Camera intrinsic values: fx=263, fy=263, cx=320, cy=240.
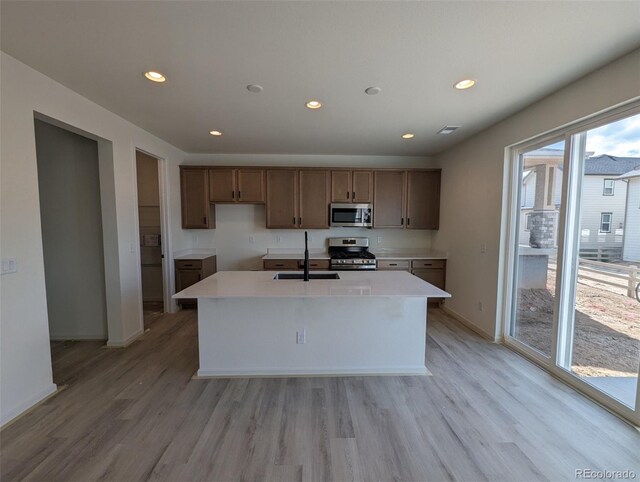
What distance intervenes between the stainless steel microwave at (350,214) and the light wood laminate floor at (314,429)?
252cm

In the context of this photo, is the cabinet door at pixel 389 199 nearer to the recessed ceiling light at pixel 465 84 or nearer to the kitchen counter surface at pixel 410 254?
the kitchen counter surface at pixel 410 254

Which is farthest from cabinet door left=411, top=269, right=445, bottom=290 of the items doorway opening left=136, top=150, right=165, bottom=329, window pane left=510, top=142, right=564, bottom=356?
doorway opening left=136, top=150, right=165, bottom=329

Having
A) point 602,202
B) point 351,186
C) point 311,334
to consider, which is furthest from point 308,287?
point 351,186

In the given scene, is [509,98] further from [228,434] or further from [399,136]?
[228,434]

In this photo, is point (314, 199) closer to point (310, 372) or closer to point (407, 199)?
point (407, 199)

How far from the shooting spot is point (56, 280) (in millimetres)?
3064

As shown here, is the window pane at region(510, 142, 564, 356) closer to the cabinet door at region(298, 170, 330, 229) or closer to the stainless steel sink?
the stainless steel sink

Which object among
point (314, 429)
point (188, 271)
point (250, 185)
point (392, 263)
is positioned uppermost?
point (250, 185)

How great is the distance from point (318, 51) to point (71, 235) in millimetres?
3338

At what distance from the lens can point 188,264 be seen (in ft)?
13.3

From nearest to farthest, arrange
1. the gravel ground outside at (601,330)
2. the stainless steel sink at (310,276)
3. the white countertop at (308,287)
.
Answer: the gravel ground outside at (601,330) → the white countertop at (308,287) → the stainless steel sink at (310,276)

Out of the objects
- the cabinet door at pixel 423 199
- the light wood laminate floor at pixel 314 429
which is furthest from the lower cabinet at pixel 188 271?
the cabinet door at pixel 423 199

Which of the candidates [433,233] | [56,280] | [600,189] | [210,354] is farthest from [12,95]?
[433,233]

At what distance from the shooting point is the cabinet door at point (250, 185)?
14.4 ft
